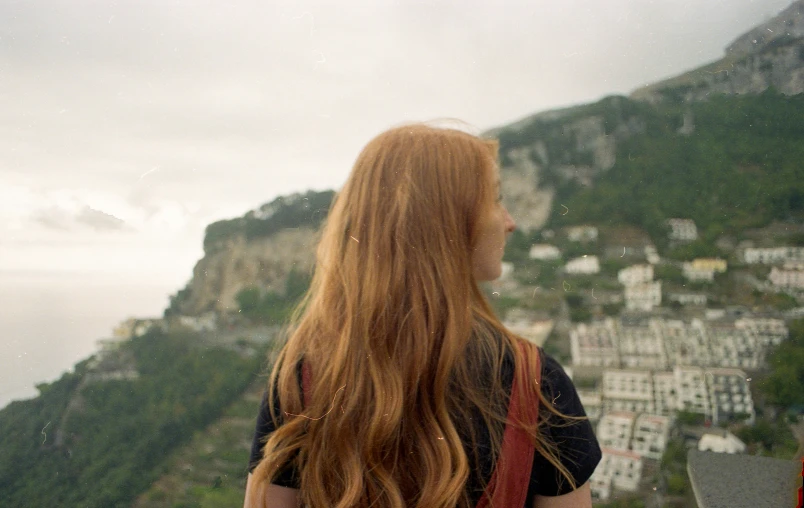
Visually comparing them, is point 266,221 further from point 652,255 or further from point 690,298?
point 690,298

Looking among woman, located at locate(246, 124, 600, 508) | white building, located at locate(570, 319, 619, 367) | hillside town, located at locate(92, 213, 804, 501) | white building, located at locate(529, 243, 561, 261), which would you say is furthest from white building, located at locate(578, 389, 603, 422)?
woman, located at locate(246, 124, 600, 508)

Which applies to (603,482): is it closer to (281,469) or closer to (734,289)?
(734,289)

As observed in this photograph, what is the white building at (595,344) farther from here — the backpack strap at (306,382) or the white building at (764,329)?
the backpack strap at (306,382)

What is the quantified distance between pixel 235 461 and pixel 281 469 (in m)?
1.15

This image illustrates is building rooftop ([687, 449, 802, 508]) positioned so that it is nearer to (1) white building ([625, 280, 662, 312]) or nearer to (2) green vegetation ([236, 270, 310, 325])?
(1) white building ([625, 280, 662, 312])

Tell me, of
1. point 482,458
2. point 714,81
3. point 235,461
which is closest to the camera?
point 482,458

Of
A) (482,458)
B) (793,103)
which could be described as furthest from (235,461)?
(793,103)

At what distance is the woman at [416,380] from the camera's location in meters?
0.86

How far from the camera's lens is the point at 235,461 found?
6.35ft

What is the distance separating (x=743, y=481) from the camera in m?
1.66

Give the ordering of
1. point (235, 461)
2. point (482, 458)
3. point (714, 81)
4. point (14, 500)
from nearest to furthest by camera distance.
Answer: point (482, 458), point (14, 500), point (235, 461), point (714, 81)

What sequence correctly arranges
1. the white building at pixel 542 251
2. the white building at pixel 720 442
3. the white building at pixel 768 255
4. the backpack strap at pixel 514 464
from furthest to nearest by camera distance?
1. the white building at pixel 542 251
2. the white building at pixel 768 255
3. the white building at pixel 720 442
4. the backpack strap at pixel 514 464

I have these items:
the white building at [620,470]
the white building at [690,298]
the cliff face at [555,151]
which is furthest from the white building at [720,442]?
the cliff face at [555,151]

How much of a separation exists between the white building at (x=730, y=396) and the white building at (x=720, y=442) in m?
0.04
